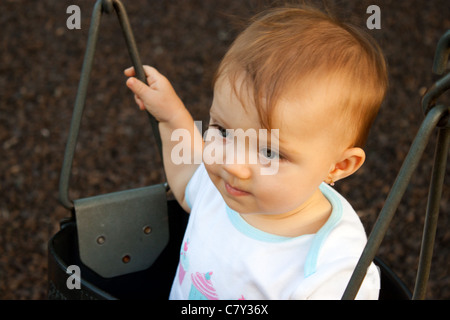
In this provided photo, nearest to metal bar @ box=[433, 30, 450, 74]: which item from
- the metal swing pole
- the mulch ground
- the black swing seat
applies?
the metal swing pole

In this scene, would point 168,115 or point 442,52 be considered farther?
point 168,115

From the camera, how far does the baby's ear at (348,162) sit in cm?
79

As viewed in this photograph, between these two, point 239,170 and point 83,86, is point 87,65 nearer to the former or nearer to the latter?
point 83,86

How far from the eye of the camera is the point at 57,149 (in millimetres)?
2041

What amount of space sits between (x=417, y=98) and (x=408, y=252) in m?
0.75

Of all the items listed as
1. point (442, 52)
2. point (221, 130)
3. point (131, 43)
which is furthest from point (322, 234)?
point (131, 43)

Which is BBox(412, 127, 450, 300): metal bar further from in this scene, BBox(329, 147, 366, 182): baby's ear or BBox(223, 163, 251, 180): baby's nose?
BBox(223, 163, 251, 180): baby's nose

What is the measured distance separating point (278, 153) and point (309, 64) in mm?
122

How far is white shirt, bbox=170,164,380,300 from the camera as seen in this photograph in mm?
817

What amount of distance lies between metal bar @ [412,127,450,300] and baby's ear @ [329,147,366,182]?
0.13 m

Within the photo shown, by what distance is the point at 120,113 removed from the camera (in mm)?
2189

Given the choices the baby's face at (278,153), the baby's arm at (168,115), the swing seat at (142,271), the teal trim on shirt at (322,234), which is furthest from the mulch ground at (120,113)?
the baby's face at (278,153)

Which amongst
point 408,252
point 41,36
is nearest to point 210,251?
point 408,252

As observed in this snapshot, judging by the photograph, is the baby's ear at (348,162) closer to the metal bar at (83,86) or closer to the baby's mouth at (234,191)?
the baby's mouth at (234,191)
